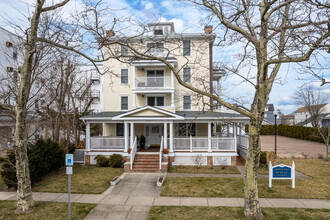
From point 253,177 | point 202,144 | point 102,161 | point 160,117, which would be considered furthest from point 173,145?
point 253,177

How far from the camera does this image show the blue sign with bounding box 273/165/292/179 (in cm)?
1106

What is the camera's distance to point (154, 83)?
2020 cm

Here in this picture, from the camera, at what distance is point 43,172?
1223 cm

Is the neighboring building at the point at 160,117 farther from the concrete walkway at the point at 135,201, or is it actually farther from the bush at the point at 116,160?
the concrete walkway at the point at 135,201

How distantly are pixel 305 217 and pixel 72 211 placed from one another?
8.09 metres

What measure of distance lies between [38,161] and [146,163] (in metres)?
6.41

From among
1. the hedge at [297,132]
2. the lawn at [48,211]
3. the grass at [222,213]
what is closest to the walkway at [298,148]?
the hedge at [297,132]

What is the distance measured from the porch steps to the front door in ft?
15.7

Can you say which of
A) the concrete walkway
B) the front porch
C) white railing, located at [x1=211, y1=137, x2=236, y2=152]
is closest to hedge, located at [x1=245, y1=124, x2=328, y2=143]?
white railing, located at [x1=211, y1=137, x2=236, y2=152]

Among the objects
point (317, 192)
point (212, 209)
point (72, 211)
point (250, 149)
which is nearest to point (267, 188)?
point (317, 192)

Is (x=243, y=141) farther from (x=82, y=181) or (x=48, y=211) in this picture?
(x=48, y=211)

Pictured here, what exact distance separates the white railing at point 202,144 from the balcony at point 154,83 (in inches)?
209

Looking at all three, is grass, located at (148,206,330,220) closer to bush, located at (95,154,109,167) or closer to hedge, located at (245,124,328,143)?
bush, located at (95,154,109,167)

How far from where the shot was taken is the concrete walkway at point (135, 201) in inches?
320
